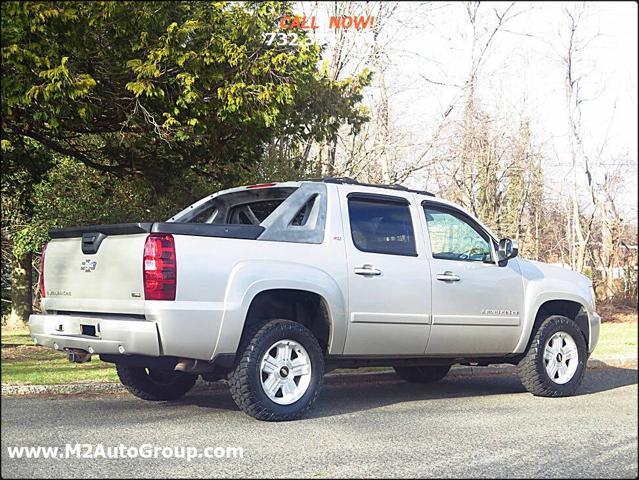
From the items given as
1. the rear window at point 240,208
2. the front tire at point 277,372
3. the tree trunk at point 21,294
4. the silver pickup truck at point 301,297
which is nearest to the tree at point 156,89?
the rear window at point 240,208

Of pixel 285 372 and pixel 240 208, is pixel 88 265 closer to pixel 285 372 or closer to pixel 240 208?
pixel 285 372

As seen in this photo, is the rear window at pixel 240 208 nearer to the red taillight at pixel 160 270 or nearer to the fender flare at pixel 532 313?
the red taillight at pixel 160 270

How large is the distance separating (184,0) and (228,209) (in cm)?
319

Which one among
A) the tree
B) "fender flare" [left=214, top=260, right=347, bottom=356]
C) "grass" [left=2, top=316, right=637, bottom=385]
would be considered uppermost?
the tree

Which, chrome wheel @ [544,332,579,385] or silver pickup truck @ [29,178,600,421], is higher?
silver pickup truck @ [29,178,600,421]

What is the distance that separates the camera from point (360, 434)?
6438 mm

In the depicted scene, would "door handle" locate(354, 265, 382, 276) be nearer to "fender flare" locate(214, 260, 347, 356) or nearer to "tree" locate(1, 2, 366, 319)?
"fender flare" locate(214, 260, 347, 356)

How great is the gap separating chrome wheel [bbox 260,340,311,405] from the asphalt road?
0.26 meters

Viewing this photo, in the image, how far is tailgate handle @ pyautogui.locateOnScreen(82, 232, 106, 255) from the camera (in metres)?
6.69

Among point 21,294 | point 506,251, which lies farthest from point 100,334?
point 21,294

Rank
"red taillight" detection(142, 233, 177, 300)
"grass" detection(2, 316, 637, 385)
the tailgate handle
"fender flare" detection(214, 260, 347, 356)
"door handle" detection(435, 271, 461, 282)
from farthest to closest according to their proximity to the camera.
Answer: "grass" detection(2, 316, 637, 385) → "door handle" detection(435, 271, 461, 282) → the tailgate handle → "fender flare" detection(214, 260, 347, 356) → "red taillight" detection(142, 233, 177, 300)

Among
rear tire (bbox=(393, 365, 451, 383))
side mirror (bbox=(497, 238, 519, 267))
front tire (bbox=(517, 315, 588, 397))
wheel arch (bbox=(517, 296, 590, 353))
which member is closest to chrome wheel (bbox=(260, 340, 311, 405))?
side mirror (bbox=(497, 238, 519, 267))

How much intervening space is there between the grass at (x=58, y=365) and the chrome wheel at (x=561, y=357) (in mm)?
543

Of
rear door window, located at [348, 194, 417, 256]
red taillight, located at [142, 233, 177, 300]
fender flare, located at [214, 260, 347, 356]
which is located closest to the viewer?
red taillight, located at [142, 233, 177, 300]
